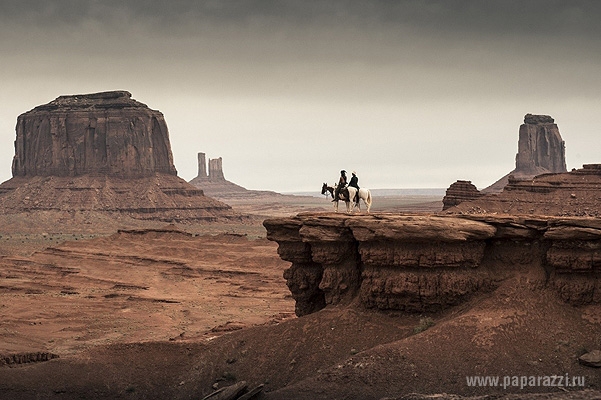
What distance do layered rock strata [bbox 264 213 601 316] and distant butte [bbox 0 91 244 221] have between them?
109 m

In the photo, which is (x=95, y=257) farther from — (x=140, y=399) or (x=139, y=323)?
(x=140, y=399)

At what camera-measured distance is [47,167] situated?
481 ft

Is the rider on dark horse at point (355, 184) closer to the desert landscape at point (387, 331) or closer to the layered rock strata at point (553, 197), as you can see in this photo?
the desert landscape at point (387, 331)

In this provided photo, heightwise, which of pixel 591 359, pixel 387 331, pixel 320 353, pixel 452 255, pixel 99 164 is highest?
pixel 99 164

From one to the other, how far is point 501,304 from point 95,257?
60636 millimetres

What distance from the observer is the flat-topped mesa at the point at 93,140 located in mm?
144125

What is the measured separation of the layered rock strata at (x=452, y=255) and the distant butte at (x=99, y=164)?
108825 mm

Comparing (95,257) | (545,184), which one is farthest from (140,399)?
(95,257)

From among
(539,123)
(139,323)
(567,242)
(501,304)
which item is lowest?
(139,323)

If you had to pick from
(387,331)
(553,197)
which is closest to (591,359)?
(387,331)

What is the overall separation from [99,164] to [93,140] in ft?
13.6

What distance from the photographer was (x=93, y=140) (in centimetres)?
14438

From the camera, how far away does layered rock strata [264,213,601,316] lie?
82.5ft

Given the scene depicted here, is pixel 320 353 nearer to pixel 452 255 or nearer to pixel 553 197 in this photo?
pixel 452 255
